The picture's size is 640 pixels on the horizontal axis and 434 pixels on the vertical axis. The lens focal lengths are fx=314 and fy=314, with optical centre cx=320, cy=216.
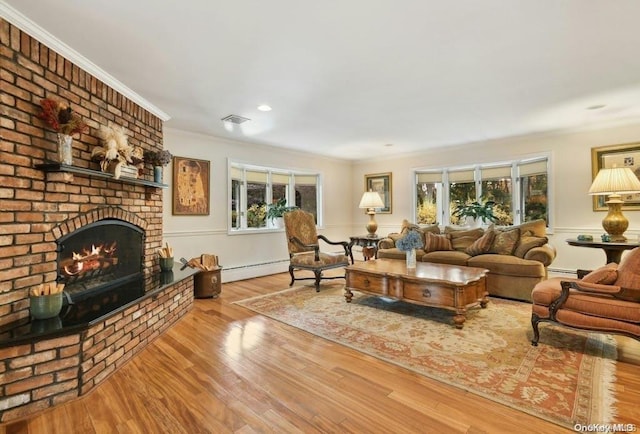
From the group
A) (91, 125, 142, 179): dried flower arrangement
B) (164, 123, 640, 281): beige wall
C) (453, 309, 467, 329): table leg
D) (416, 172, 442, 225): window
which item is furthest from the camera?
(416, 172, 442, 225): window

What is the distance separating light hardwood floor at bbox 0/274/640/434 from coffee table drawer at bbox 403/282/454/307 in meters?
1.06

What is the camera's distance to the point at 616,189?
3.31 m

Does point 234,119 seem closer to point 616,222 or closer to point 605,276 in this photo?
point 605,276

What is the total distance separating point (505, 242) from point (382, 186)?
115 inches

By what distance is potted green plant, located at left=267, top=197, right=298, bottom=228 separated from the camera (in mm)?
5875

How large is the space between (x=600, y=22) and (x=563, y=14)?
1.04ft

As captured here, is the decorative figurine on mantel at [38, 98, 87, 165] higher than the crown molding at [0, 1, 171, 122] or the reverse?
the reverse

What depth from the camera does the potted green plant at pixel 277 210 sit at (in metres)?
5.88

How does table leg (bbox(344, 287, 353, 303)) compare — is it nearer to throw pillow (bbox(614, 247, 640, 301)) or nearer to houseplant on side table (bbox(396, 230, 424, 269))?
houseplant on side table (bbox(396, 230, 424, 269))

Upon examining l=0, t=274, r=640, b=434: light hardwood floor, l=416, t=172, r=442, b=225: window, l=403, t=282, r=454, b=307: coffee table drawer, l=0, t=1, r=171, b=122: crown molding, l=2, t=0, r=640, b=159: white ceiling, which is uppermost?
l=2, t=0, r=640, b=159: white ceiling

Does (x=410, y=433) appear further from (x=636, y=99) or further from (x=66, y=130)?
(x=636, y=99)

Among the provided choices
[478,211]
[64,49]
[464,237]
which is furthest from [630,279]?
[64,49]

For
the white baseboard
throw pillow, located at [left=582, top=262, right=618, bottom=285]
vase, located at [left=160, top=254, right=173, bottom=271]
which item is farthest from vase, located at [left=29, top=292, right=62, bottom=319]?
throw pillow, located at [left=582, top=262, right=618, bottom=285]

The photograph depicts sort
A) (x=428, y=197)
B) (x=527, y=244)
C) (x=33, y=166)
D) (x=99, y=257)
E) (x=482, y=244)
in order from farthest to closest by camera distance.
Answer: (x=428, y=197)
(x=482, y=244)
(x=527, y=244)
(x=99, y=257)
(x=33, y=166)
